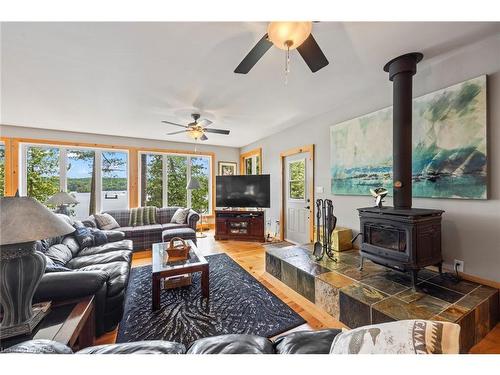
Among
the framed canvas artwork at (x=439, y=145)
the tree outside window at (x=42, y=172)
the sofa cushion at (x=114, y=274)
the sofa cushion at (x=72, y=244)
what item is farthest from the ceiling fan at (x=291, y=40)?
the tree outside window at (x=42, y=172)

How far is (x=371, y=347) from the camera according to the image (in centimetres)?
69

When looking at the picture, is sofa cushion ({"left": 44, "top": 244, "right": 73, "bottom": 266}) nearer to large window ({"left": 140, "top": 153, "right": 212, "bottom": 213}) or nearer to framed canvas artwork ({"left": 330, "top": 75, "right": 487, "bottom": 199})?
large window ({"left": 140, "top": 153, "right": 212, "bottom": 213})

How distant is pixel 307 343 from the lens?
1.02 m

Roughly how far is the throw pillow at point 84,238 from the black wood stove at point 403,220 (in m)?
3.60

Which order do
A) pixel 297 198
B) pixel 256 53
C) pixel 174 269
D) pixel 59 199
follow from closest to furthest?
pixel 256 53 < pixel 174 269 < pixel 59 199 < pixel 297 198

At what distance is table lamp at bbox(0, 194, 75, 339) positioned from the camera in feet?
3.26

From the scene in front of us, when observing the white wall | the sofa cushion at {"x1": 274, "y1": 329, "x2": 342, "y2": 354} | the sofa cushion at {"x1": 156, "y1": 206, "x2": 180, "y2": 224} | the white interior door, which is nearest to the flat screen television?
the white interior door

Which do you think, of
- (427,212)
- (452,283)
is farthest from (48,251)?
(452,283)

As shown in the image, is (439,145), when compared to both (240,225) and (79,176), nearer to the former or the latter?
(240,225)

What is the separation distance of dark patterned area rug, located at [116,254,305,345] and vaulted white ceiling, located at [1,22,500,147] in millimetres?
2494

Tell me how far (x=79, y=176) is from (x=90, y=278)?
14.1ft

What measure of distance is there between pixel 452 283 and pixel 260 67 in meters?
2.86

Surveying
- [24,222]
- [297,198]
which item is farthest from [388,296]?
[297,198]
